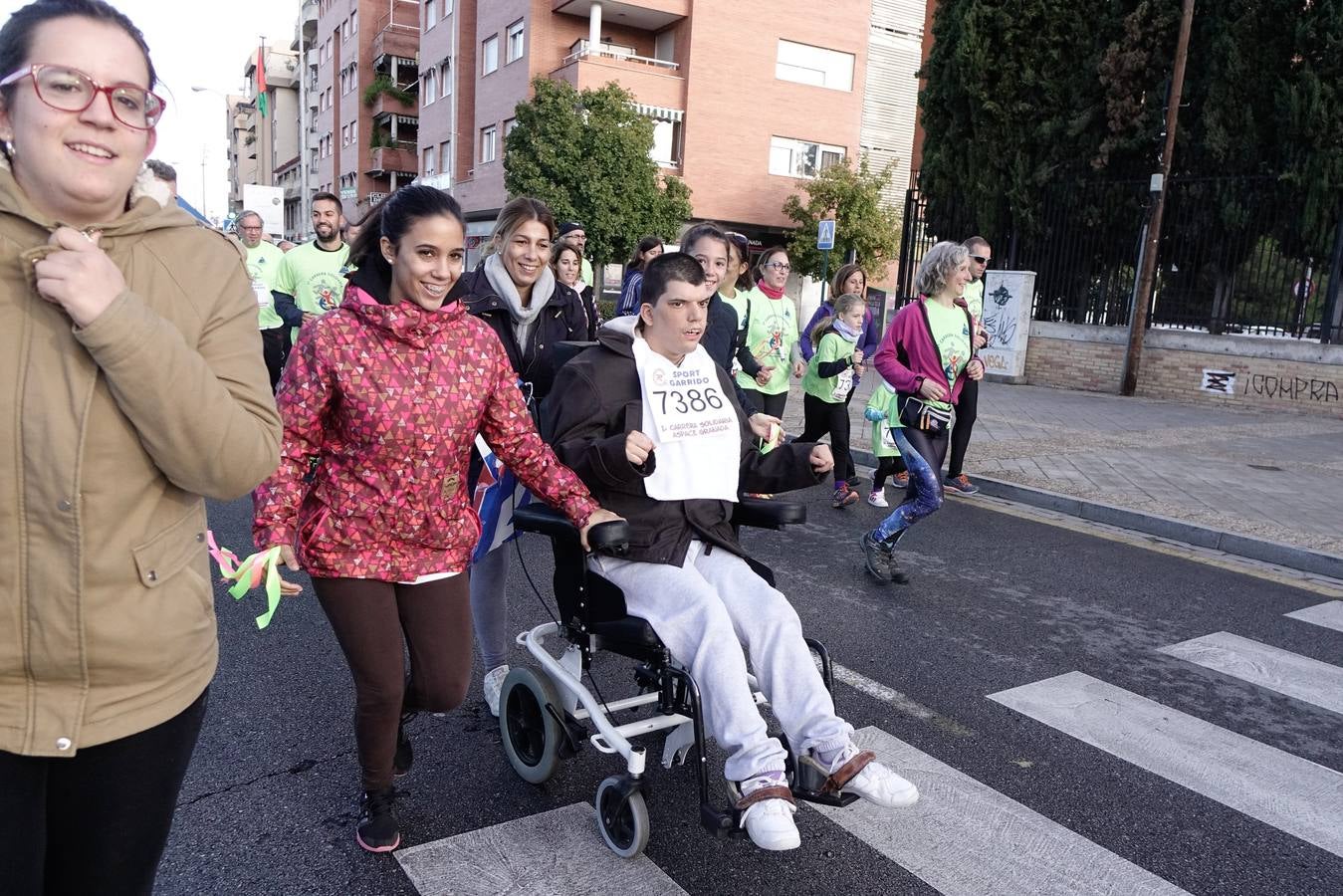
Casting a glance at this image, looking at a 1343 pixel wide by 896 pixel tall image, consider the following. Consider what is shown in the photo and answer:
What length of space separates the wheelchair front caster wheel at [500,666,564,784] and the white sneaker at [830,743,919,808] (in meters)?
0.90

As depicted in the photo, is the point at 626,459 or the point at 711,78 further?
the point at 711,78

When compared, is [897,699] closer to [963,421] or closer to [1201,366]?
[963,421]

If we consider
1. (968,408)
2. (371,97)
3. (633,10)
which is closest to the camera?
(968,408)

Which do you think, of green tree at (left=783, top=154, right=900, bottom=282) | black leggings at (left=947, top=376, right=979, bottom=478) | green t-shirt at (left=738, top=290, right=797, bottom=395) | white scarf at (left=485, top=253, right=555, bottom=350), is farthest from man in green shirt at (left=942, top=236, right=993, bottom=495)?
green tree at (left=783, top=154, right=900, bottom=282)

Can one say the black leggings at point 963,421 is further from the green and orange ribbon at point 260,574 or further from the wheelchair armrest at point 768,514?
the green and orange ribbon at point 260,574

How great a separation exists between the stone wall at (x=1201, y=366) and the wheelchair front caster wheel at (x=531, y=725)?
14.2 meters

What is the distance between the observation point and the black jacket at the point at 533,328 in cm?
391

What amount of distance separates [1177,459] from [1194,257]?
6843 mm

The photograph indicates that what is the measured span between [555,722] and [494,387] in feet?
3.52

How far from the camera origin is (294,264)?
23.4ft

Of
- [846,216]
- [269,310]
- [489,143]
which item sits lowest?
[269,310]

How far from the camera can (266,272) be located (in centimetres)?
874

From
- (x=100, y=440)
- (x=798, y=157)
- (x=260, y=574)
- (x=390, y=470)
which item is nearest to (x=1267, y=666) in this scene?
A: (x=390, y=470)

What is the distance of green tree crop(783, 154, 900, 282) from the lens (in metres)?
31.6
